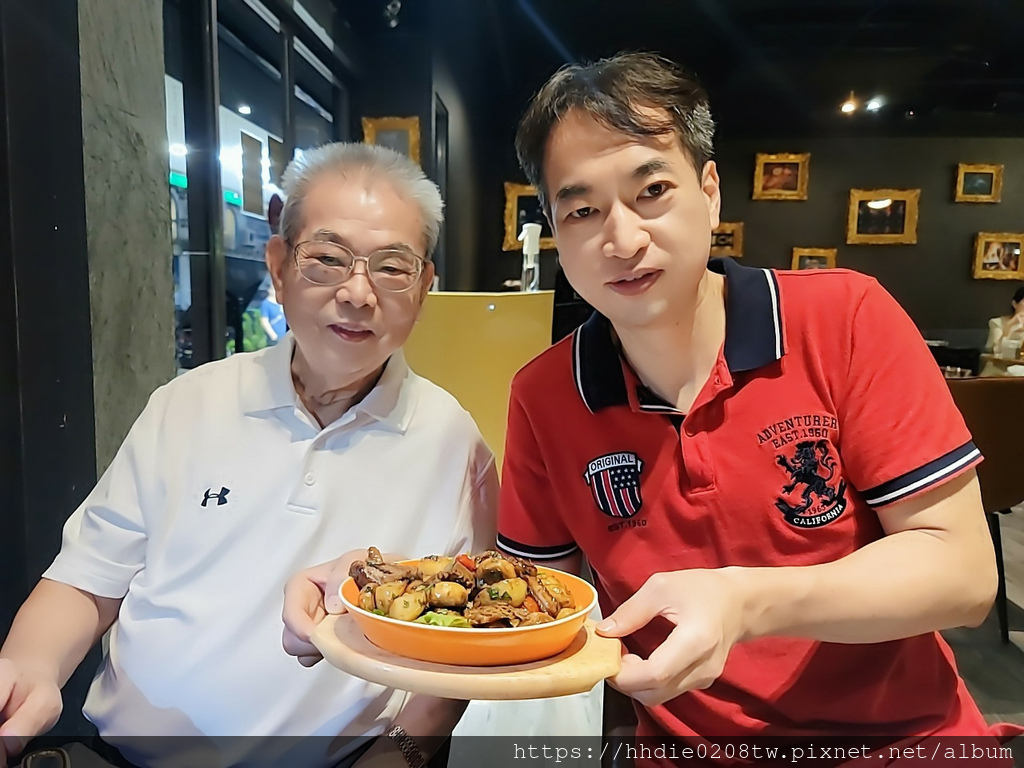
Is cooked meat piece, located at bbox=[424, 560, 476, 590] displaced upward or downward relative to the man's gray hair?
downward

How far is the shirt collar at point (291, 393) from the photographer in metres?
1.25

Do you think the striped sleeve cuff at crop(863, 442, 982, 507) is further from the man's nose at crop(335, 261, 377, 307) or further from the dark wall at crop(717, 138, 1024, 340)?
the dark wall at crop(717, 138, 1024, 340)

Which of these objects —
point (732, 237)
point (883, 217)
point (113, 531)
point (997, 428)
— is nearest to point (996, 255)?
point (883, 217)

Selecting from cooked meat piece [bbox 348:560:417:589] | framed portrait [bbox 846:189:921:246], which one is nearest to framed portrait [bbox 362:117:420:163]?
framed portrait [bbox 846:189:921:246]

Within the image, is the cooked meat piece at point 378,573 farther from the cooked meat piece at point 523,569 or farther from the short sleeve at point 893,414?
the short sleeve at point 893,414

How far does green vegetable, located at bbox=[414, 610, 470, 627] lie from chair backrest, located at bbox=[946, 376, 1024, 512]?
6.97 ft

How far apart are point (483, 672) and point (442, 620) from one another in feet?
0.23

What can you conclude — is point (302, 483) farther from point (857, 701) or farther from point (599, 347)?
point (857, 701)

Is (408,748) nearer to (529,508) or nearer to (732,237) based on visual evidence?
(529,508)

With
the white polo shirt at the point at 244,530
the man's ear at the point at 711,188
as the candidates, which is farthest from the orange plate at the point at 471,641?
the man's ear at the point at 711,188

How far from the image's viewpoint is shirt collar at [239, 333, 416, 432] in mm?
1253

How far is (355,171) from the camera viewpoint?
125cm

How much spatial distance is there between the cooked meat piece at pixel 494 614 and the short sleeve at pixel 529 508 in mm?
416

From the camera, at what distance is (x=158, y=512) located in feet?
3.93
